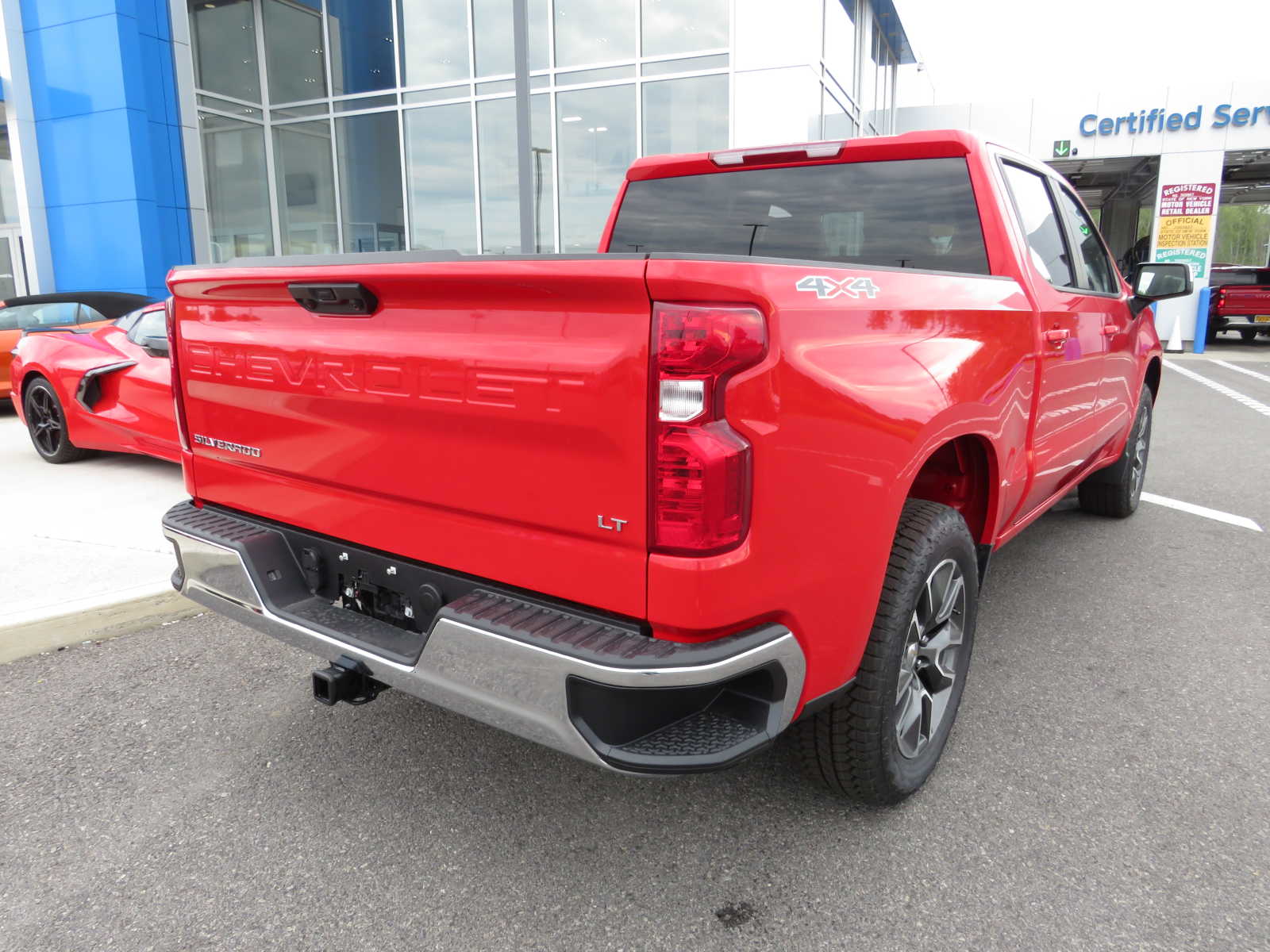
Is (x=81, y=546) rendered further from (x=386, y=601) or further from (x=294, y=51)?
(x=294, y=51)

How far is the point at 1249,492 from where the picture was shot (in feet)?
20.4

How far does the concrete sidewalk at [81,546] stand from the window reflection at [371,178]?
35.6 ft

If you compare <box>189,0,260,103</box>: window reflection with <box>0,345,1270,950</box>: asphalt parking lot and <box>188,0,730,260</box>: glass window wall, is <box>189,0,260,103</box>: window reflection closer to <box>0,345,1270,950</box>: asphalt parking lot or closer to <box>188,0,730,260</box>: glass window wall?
<box>188,0,730,260</box>: glass window wall

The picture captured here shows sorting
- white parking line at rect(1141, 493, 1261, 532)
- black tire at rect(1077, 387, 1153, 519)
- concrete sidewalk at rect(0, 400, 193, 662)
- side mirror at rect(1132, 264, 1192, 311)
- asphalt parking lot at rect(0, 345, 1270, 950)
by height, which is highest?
side mirror at rect(1132, 264, 1192, 311)

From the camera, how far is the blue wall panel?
14.8m

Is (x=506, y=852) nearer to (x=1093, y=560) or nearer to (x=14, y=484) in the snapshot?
(x=1093, y=560)

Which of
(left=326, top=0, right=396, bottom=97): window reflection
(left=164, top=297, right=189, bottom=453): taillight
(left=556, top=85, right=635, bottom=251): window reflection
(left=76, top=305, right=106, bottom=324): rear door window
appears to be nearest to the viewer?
(left=164, top=297, right=189, bottom=453): taillight

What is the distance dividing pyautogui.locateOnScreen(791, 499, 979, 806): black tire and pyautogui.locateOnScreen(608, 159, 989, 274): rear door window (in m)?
1.06

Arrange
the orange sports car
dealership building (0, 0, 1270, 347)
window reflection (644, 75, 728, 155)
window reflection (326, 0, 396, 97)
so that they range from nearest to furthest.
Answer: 1. the orange sports car
2. window reflection (644, 75, 728, 155)
3. dealership building (0, 0, 1270, 347)
4. window reflection (326, 0, 396, 97)

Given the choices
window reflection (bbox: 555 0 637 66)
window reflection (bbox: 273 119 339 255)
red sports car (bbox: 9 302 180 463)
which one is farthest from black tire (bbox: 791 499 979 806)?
window reflection (bbox: 273 119 339 255)

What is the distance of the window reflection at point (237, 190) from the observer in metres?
17.8

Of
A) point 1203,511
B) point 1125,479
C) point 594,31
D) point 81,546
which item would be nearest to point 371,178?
point 594,31

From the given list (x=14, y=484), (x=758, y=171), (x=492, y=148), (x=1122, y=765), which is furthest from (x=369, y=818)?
(x=492, y=148)

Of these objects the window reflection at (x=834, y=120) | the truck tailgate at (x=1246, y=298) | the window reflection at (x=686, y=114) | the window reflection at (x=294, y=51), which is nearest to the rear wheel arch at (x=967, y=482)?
the window reflection at (x=686, y=114)
